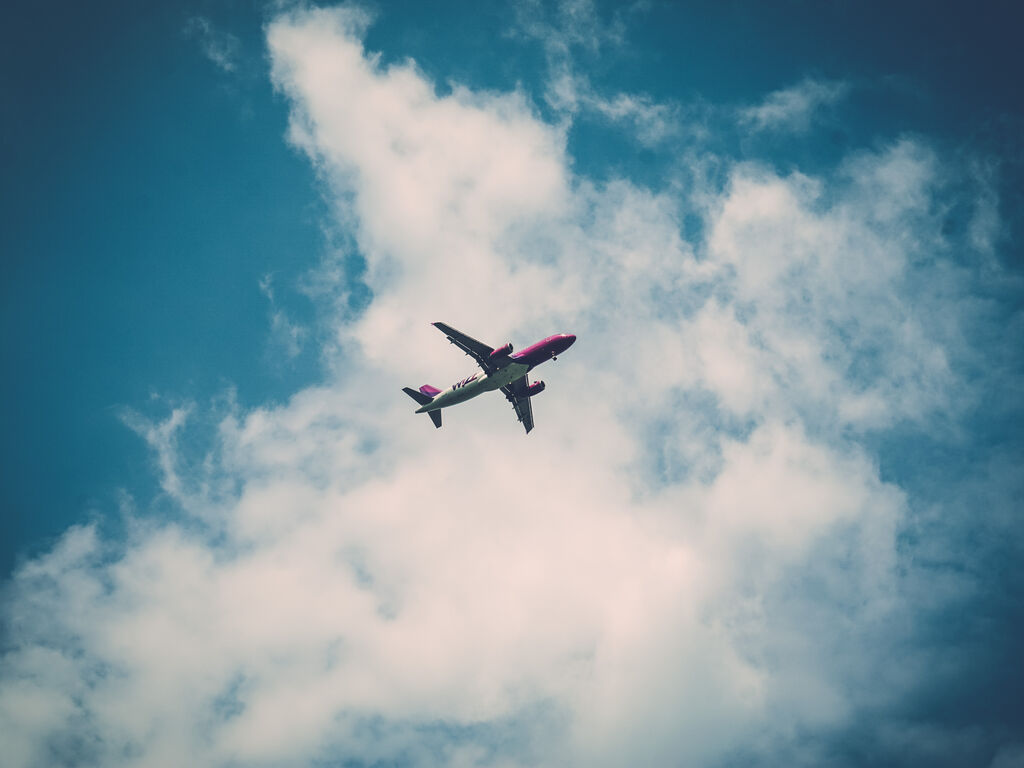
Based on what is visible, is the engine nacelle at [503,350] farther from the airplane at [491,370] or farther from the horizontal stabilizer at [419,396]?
the horizontal stabilizer at [419,396]

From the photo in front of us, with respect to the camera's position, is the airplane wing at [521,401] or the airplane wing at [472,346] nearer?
the airplane wing at [472,346]

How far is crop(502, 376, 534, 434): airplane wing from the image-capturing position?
342 feet

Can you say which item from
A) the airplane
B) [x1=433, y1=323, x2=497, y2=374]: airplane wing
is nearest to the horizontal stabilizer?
the airplane

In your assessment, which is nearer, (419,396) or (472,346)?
(472,346)

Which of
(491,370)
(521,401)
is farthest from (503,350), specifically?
(521,401)

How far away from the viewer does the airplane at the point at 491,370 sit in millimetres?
91500

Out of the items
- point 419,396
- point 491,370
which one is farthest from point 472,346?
point 419,396

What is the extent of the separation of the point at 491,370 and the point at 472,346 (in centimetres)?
418

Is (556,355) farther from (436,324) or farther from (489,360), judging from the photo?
(436,324)

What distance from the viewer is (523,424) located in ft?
353

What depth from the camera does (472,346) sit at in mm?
94438

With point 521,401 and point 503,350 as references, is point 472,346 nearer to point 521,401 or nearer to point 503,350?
point 503,350

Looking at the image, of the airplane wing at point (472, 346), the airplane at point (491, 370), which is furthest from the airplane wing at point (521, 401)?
the airplane wing at point (472, 346)

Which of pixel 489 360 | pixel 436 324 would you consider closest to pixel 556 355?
pixel 489 360
